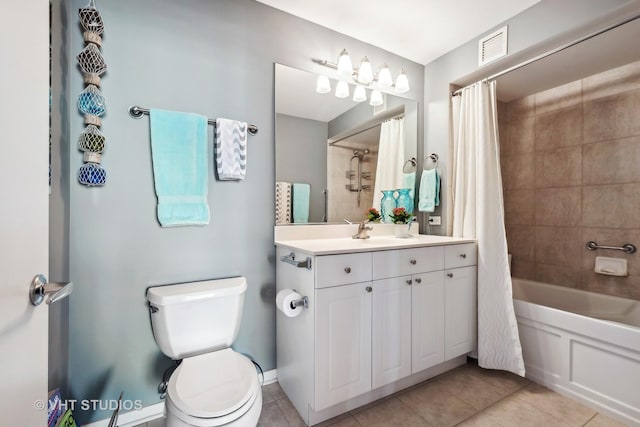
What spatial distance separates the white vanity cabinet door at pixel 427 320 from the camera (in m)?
1.74

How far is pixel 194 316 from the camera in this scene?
1395 mm

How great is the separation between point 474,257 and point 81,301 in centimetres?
244

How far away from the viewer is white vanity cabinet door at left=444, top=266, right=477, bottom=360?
1.90m

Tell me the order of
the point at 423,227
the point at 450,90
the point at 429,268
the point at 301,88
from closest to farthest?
1. the point at 429,268
2. the point at 301,88
3. the point at 450,90
4. the point at 423,227

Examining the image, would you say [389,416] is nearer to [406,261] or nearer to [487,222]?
[406,261]

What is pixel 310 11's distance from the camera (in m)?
1.89

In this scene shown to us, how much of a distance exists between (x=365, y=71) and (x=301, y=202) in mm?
1141

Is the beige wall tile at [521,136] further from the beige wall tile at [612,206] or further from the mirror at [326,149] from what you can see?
the mirror at [326,149]

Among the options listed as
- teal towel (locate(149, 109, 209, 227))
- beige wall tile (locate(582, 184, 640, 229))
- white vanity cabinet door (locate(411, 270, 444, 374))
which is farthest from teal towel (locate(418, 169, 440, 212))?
teal towel (locate(149, 109, 209, 227))

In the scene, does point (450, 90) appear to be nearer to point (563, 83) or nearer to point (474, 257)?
point (563, 83)

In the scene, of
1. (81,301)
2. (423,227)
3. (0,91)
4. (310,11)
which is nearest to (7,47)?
(0,91)

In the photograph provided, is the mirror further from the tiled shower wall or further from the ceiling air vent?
the tiled shower wall

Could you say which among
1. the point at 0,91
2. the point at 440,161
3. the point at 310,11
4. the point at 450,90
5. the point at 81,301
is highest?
the point at 310,11

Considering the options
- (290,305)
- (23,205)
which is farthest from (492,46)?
(23,205)
